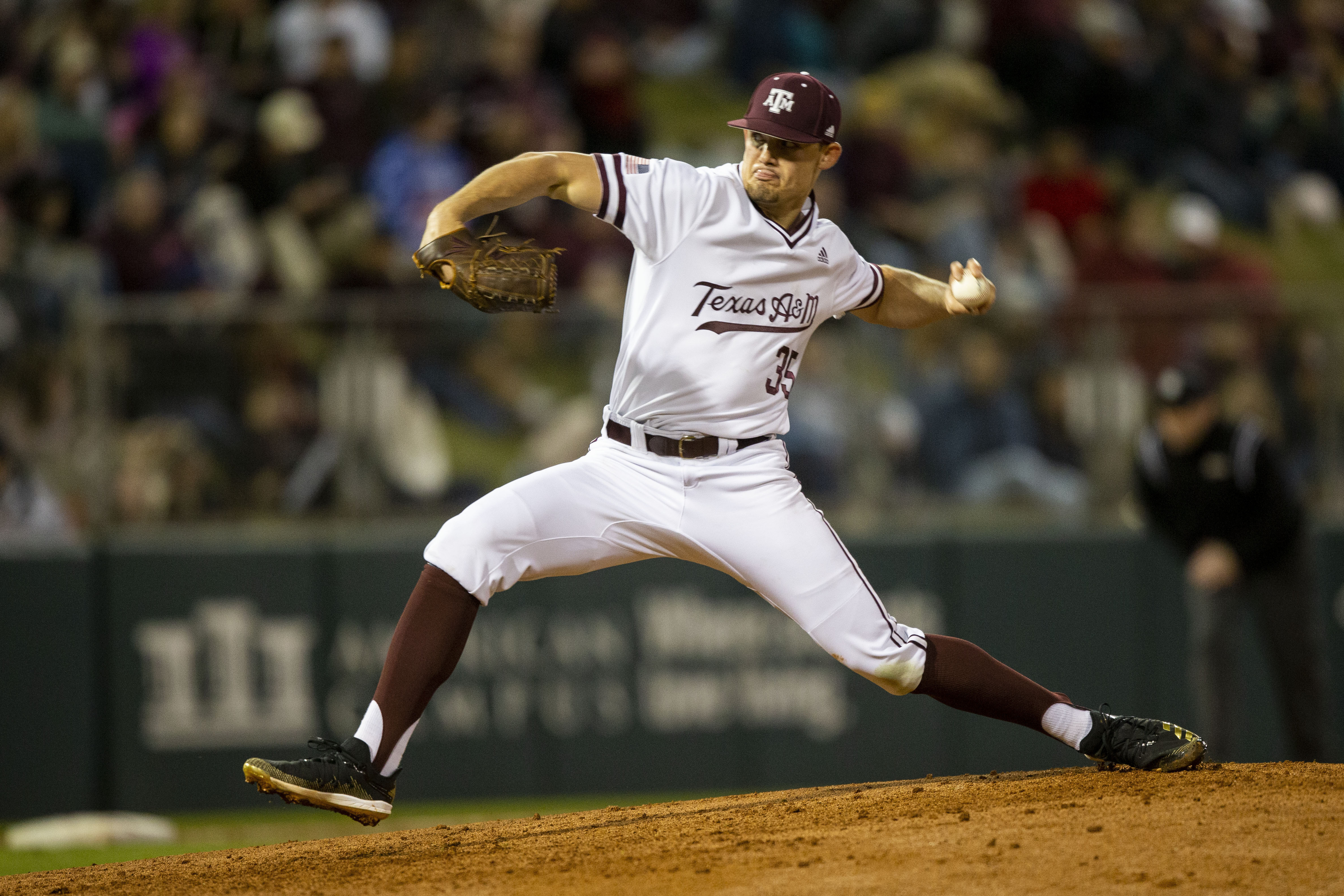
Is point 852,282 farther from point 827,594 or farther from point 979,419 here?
point 979,419

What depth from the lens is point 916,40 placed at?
524 inches

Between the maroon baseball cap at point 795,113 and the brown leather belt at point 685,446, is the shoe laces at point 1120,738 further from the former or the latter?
the maroon baseball cap at point 795,113

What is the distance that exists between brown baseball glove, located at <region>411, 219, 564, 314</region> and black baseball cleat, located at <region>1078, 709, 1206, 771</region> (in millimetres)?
2283

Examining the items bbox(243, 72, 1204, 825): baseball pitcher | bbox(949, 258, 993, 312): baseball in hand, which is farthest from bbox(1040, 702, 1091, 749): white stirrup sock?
bbox(949, 258, 993, 312): baseball in hand

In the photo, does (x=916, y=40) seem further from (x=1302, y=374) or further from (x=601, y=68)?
(x=1302, y=374)

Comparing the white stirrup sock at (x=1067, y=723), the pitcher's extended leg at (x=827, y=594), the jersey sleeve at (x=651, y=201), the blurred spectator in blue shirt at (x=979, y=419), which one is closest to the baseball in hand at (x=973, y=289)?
the pitcher's extended leg at (x=827, y=594)

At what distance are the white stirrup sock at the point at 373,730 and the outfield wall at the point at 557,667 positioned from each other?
421 cm

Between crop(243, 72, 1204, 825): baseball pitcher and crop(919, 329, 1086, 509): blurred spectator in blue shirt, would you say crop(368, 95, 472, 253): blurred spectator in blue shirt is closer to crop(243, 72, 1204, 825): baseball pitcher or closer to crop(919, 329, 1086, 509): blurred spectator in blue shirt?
crop(919, 329, 1086, 509): blurred spectator in blue shirt

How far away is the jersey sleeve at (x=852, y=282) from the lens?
496cm

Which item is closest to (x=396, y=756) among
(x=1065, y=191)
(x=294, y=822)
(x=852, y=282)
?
(x=852, y=282)

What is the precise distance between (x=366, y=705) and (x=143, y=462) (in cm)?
187

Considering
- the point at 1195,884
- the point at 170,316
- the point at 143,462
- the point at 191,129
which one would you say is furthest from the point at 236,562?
the point at 1195,884

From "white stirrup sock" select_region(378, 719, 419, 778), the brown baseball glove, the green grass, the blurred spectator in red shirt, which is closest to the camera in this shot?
the brown baseball glove

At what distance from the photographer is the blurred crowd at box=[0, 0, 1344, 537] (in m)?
8.30
